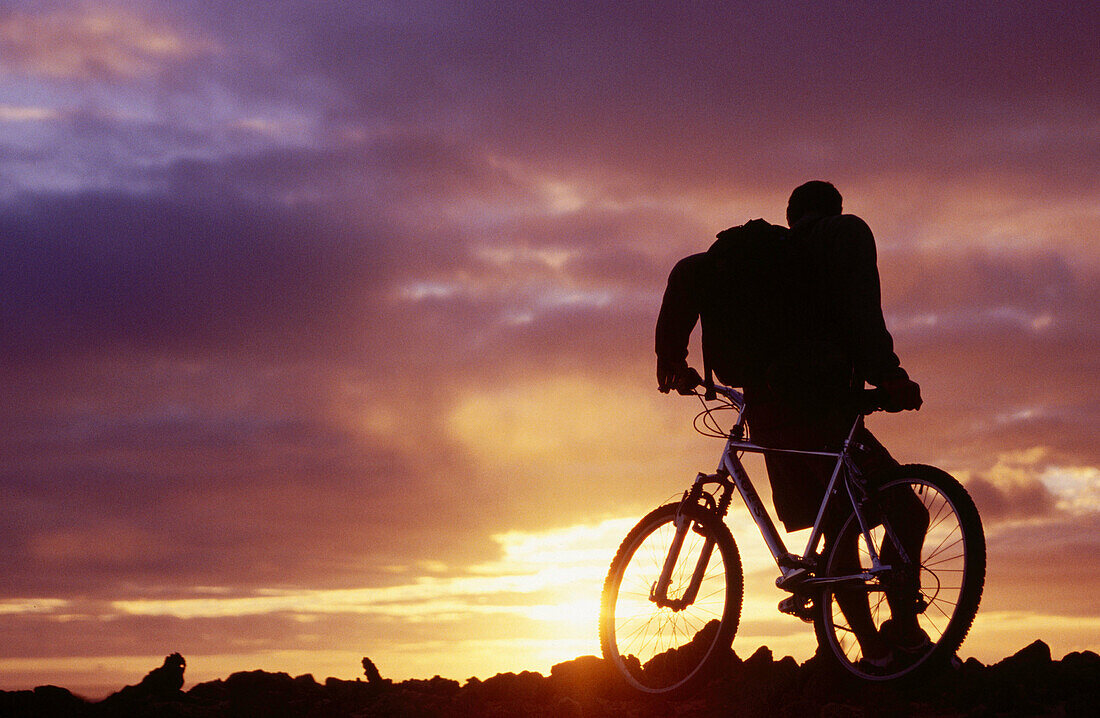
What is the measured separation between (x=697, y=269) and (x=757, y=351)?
0.70 m

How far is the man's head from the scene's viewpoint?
7082 mm

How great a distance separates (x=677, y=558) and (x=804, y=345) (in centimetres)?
170

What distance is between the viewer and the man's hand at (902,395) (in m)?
5.87

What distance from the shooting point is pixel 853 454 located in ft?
20.3

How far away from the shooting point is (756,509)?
6.72 metres

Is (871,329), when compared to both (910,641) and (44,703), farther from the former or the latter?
(44,703)

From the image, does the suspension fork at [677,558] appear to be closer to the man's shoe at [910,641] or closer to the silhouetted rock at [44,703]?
the man's shoe at [910,641]

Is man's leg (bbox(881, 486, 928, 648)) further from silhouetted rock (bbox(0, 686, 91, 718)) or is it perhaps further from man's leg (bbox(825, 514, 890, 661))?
silhouetted rock (bbox(0, 686, 91, 718))

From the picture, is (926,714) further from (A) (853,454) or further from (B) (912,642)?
(A) (853,454)

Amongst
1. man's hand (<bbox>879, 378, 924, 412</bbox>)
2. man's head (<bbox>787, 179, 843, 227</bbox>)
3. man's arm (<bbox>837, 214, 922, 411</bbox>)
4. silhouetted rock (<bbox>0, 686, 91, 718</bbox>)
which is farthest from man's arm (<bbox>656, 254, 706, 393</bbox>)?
silhouetted rock (<bbox>0, 686, 91, 718</bbox>)

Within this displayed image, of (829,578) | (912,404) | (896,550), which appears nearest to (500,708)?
(829,578)

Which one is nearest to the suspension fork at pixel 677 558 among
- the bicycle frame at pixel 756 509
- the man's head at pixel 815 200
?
the bicycle frame at pixel 756 509

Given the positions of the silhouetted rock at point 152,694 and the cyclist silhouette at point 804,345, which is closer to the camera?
the cyclist silhouette at point 804,345

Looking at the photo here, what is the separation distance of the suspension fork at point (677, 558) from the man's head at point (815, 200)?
6.42 ft
